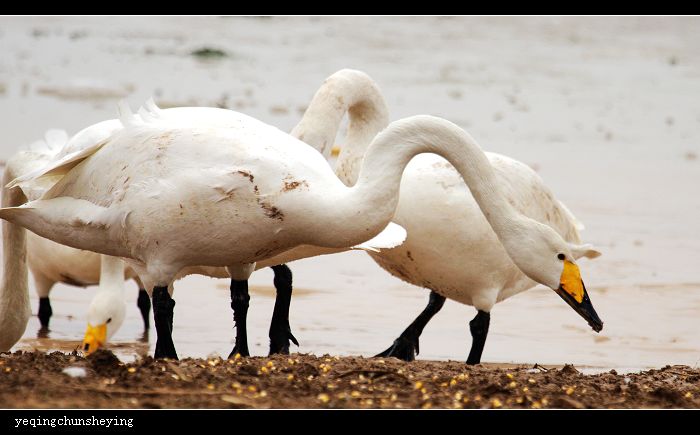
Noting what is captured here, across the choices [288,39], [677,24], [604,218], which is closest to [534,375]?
[604,218]

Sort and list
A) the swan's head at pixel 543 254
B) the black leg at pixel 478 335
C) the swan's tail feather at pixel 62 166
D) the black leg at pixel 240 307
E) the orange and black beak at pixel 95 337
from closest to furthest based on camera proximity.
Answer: the swan's head at pixel 543 254, the swan's tail feather at pixel 62 166, the black leg at pixel 240 307, the black leg at pixel 478 335, the orange and black beak at pixel 95 337

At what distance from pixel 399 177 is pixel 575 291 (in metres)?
1.16

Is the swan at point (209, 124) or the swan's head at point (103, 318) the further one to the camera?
the swan's head at point (103, 318)

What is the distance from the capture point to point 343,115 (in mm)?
9430

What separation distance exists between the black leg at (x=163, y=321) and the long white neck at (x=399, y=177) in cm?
105

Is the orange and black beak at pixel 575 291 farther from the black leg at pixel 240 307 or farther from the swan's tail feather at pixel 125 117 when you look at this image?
the swan's tail feather at pixel 125 117

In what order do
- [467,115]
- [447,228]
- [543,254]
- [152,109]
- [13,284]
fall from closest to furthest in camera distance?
[543,254], [152,109], [13,284], [447,228], [467,115]

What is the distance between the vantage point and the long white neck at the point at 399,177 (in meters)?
→ 6.70

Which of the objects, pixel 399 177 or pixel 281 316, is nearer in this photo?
pixel 399 177

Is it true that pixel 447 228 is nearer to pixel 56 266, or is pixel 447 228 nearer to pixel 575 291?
pixel 575 291

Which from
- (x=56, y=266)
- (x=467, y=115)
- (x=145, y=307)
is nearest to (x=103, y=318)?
(x=145, y=307)

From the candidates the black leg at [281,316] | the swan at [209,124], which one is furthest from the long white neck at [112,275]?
the black leg at [281,316]

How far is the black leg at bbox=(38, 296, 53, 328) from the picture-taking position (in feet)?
33.5

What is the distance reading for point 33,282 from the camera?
1162 cm
